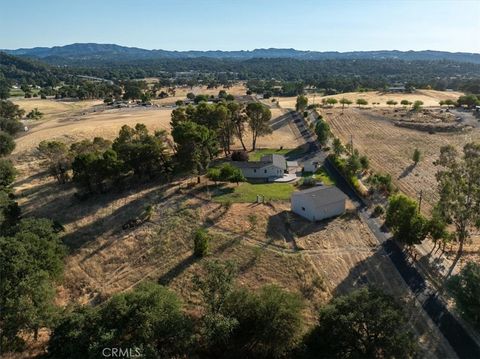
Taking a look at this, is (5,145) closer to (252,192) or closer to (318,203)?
(252,192)

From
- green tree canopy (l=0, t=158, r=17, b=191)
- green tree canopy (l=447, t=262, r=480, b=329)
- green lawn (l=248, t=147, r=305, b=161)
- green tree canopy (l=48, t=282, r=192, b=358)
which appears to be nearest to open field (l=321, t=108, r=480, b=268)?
green tree canopy (l=447, t=262, r=480, b=329)

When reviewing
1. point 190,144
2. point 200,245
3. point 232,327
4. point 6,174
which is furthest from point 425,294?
point 6,174

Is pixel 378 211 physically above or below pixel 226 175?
below

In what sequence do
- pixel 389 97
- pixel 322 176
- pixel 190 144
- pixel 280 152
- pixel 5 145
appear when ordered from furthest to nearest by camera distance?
pixel 389 97 → pixel 280 152 → pixel 5 145 → pixel 322 176 → pixel 190 144

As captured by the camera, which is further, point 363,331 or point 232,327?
point 363,331

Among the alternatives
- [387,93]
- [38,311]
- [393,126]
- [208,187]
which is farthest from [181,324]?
[387,93]

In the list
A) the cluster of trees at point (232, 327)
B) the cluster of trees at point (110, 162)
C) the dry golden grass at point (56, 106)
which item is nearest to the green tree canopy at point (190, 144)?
the cluster of trees at point (110, 162)

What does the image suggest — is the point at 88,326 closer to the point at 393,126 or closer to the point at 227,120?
the point at 227,120
